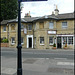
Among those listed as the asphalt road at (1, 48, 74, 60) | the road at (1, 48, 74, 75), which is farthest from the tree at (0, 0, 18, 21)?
the road at (1, 48, 74, 75)

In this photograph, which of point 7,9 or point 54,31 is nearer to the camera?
point 54,31

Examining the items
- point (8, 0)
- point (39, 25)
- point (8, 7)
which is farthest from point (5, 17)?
point (39, 25)

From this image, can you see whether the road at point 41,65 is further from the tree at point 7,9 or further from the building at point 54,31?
the tree at point 7,9

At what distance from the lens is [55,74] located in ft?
19.8

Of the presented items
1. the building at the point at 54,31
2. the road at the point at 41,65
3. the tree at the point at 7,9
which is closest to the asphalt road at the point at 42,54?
the road at the point at 41,65

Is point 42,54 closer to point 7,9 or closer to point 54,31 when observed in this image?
point 54,31

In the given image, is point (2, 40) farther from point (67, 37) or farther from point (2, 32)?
point (67, 37)

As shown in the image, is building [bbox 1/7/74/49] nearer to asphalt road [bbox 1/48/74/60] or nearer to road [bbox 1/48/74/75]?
asphalt road [bbox 1/48/74/60]

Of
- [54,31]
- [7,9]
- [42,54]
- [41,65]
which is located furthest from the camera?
[7,9]

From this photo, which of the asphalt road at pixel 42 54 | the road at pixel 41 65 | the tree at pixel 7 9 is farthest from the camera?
the tree at pixel 7 9

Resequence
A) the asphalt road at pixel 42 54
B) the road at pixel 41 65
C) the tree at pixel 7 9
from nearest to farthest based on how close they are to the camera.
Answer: the road at pixel 41 65, the asphalt road at pixel 42 54, the tree at pixel 7 9

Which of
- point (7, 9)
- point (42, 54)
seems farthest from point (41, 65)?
point (7, 9)

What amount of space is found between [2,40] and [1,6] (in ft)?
46.3

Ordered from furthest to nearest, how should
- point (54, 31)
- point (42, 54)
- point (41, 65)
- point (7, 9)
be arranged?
1. point (7, 9)
2. point (54, 31)
3. point (42, 54)
4. point (41, 65)
